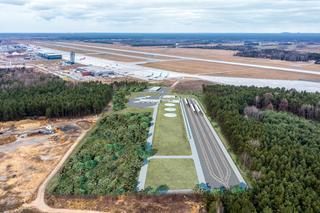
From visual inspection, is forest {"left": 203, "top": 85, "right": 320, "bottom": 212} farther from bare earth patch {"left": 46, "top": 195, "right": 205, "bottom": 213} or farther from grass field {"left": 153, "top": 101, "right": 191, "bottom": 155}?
grass field {"left": 153, "top": 101, "right": 191, "bottom": 155}

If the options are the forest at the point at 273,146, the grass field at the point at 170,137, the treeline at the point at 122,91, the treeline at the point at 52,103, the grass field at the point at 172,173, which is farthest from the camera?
the treeline at the point at 122,91

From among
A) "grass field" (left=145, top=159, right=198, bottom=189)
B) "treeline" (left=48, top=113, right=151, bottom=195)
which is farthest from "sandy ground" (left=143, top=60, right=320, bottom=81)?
"grass field" (left=145, top=159, right=198, bottom=189)

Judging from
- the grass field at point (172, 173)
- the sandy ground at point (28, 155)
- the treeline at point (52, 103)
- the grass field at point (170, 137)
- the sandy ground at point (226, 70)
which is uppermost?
the sandy ground at point (226, 70)

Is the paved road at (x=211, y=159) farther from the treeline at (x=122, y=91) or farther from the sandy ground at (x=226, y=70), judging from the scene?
the sandy ground at (x=226, y=70)

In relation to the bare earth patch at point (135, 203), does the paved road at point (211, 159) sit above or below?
above

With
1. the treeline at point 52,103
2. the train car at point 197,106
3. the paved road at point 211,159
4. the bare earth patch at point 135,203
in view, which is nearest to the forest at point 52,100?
the treeline at point 52,103

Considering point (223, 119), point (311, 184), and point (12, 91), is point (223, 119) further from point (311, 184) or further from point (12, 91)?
point (12, 91)
